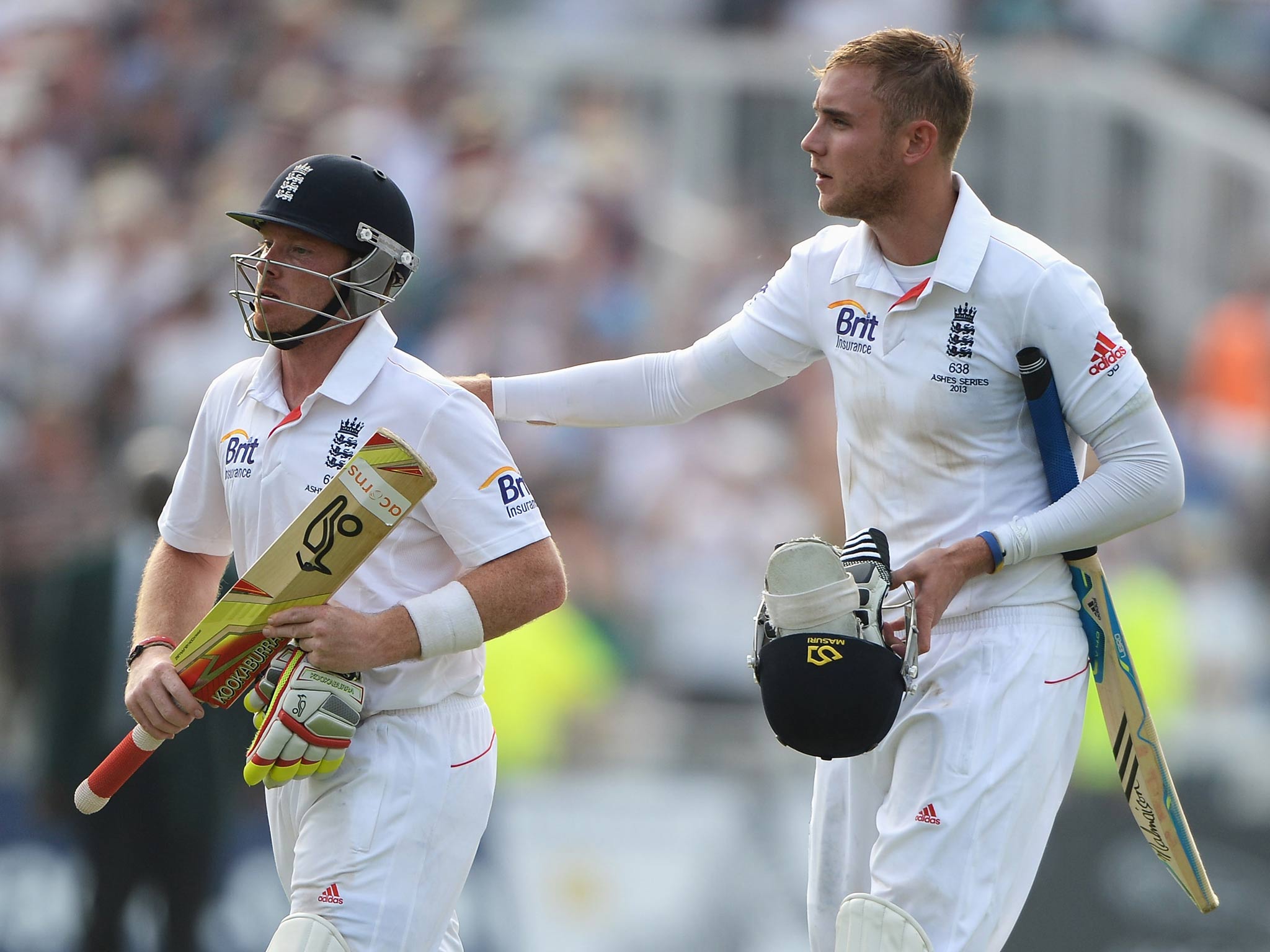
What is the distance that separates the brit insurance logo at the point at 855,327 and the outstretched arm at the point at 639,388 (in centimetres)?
37

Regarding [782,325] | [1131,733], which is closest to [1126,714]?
[1131,733]

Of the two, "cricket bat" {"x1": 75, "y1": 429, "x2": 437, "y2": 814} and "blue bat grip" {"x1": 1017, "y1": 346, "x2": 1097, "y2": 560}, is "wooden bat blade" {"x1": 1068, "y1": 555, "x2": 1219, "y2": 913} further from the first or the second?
"cricket bat" {"x1": 75, "y1": 429, "x2": 437, "y2": 814}

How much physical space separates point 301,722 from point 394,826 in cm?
37

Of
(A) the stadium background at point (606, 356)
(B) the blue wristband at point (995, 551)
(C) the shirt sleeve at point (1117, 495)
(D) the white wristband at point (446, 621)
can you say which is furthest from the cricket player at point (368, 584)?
(A) the stadium background at point (606, 356)

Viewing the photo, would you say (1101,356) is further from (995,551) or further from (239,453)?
(239,453)

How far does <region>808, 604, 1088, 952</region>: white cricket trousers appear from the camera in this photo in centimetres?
404

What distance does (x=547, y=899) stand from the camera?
8.38 metres

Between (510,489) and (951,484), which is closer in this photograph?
(510,489)

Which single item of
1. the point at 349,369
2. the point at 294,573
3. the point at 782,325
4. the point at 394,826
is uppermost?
the point at 782,325

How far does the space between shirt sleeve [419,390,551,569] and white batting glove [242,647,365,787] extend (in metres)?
0.44

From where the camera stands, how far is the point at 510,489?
4.16 m

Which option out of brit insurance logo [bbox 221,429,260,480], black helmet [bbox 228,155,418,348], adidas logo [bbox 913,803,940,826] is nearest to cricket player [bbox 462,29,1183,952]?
adidas logo [bbox 913,803,940,826]

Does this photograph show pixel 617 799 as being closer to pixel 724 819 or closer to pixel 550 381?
pixel 724 819

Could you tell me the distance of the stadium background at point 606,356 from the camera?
8.34 metres
